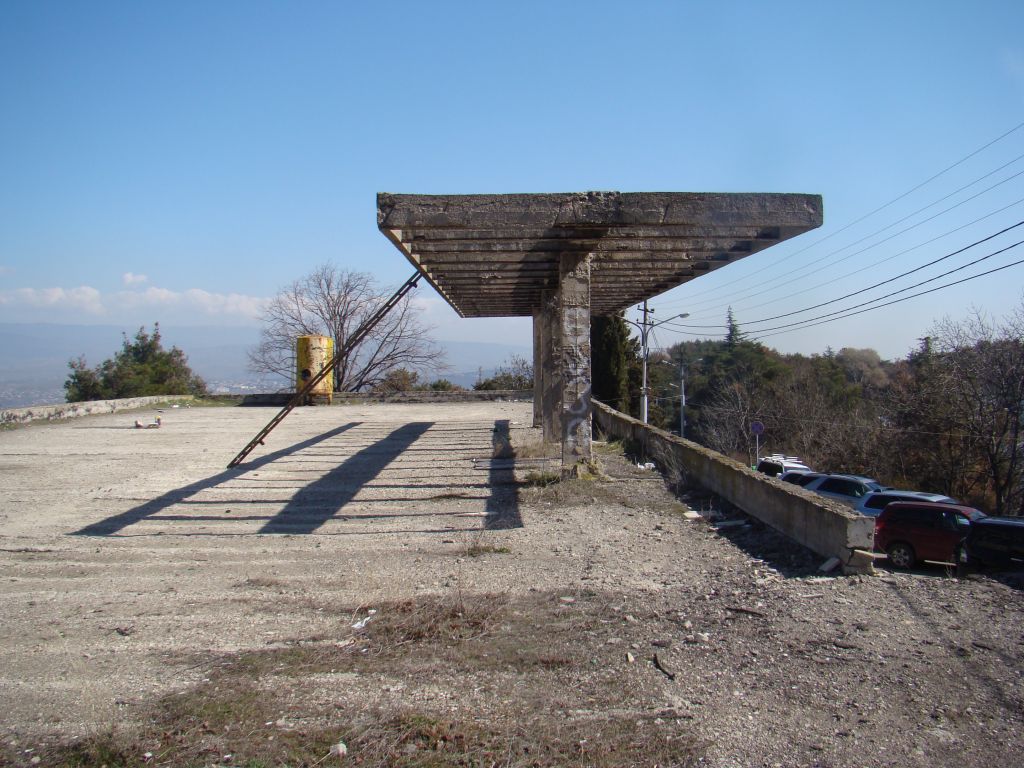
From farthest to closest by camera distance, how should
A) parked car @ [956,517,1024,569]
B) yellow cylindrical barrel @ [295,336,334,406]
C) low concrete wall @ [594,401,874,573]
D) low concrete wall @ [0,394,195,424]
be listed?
yellow cylindrical barrel @ [295,336,334,406], low concrete wall @ [0,394,195,424], parked car @ [956,517,1024,569], low concrete wall @ [594,401,874,573]

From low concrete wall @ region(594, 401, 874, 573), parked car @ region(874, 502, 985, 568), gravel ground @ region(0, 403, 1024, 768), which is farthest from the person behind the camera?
parked car @ region(874, 502, 985, 568)

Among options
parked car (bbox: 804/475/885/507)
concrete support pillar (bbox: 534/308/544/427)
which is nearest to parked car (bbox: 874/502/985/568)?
parked car (bbox: 804/475/885/507)

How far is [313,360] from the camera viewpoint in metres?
27.2

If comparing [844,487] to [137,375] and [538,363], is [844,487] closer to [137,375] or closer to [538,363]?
[538,363]

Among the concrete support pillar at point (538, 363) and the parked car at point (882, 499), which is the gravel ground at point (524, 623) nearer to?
the concrete support pillar at point (538, 363)

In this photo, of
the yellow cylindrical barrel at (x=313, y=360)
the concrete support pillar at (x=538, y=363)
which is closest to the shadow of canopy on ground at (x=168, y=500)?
the concrete support pillar at (x=538, y=363)

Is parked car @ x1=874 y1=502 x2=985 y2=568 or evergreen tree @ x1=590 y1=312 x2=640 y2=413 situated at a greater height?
evergreen tree @ x1=590 y1=312 x2=640 y2=413

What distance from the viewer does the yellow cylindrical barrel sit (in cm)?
2700

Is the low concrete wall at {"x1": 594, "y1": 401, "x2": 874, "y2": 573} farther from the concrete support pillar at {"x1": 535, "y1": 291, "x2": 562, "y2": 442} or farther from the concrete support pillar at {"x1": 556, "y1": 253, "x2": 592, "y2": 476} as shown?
the concrete support pillar at {"x1": 535, "y1": 291, "x2": 562, "y2": 442}

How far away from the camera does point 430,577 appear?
6.11 m

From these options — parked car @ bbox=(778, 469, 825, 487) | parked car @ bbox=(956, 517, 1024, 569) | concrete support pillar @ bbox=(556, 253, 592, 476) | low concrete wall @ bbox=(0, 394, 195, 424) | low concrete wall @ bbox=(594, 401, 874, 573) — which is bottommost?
parked car @ bbox=(778, 469, 825, 487)

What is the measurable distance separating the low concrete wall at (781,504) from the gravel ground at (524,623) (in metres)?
0.22

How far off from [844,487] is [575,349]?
12.1 metres

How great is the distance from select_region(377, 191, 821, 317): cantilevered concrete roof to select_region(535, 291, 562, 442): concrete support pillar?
8.36 feet
